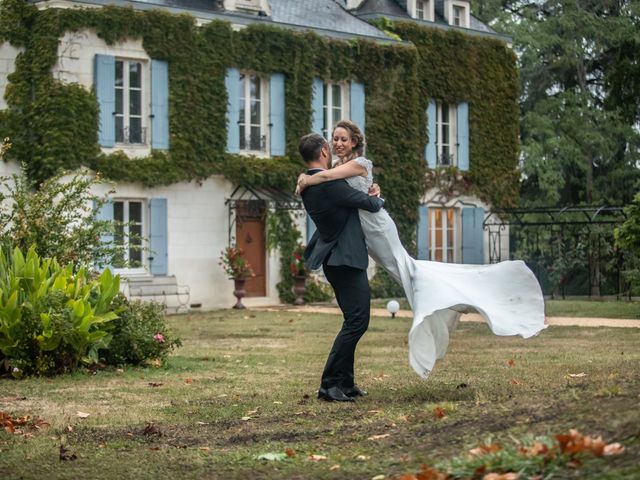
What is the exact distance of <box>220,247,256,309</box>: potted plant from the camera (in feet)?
87.7

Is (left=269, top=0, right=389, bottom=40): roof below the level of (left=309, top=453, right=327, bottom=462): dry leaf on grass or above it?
above

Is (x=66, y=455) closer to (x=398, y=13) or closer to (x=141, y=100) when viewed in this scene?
(x=141, y=100)

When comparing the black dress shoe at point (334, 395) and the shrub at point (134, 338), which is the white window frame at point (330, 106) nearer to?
the shrub at point (134, 338)

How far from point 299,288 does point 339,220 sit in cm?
1840

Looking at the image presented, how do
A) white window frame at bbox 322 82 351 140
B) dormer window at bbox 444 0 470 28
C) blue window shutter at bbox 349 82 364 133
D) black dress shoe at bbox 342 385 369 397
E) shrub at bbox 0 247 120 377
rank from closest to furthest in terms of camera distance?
black dress shoe at bbox 342 385 369 397, shrub at bbox 0 247 120 377, white window frame at bbox 322 82 351 140, blue window shutter at bbox 349 82 364 133, dormer window at bbox 444 0 470 28

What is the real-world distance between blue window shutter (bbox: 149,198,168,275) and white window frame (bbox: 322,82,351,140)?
518 centimetres

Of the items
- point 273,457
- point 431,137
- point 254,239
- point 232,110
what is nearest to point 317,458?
point 273,457

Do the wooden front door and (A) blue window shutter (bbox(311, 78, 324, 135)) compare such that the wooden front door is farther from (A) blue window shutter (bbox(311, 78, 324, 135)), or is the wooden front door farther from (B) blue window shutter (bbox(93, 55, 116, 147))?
(B) blue window shutter (bbox(93, 55, 116, 147))

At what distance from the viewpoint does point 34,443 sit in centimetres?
786

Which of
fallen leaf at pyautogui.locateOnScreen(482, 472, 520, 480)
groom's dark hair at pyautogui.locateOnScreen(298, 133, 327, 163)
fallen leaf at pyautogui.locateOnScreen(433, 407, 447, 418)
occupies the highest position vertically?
groom's dark hair at pyautogui.locateOnScreen(298, 133, 327, 163)

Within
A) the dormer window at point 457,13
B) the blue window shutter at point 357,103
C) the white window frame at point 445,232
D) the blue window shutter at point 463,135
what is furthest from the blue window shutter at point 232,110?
the dormer window at point 457,13

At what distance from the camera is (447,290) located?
9539 mm

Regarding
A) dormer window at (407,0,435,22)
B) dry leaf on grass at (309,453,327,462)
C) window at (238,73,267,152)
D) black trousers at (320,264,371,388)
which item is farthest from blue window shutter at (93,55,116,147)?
dry leaf on grass at (309,453,327,462)

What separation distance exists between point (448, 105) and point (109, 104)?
1111cm
